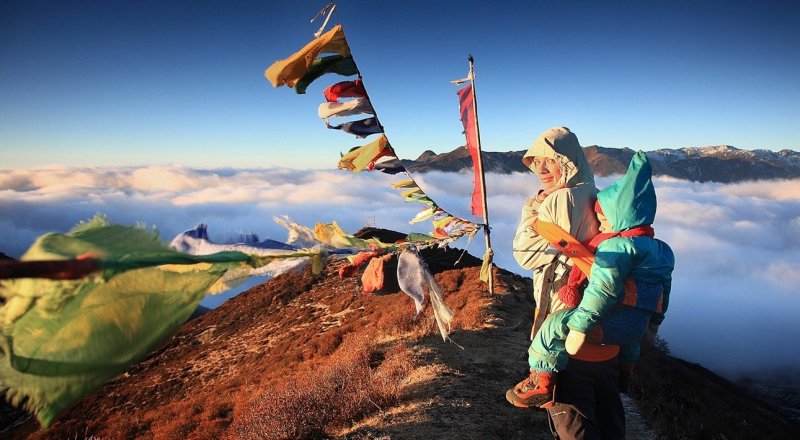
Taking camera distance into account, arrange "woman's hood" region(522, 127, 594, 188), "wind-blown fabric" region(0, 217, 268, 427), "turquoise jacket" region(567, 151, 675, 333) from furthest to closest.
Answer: "woman's hood" region(522, 127, 594, 188), "turquoise jacket" region(567, 151, 675, 333), "wind-blown fabric" region(0, 217, 268, 427)

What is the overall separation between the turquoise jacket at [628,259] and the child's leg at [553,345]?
0.10 meters

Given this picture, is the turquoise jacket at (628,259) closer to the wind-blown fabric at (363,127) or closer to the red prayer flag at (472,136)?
the wind-blown fabric at (363,127)

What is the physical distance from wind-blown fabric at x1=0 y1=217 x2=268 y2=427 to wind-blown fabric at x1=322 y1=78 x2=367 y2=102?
3238 mm

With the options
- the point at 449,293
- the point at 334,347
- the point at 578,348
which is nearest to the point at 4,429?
the point at 334,347

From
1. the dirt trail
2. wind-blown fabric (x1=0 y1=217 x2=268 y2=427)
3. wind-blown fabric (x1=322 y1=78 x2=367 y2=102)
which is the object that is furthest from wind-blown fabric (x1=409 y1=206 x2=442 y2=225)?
wind-blown fabric (x1=0 y1=217 x2=268 y2=427)

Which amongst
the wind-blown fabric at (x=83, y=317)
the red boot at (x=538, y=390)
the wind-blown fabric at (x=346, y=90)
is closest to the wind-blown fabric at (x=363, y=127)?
the wind-blown fabric at (x=346, y=90)

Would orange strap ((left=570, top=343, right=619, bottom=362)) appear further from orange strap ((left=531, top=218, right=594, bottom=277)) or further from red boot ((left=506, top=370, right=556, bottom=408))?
orange strap ((left=531, top=218, right=594, bottom=277))

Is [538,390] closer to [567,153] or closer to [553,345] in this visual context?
[553,345]

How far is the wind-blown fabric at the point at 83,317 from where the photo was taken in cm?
129

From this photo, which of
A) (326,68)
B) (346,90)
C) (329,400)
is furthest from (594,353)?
(329,400)

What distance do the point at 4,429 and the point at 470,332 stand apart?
57.3 feet

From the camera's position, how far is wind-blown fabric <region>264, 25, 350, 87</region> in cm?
319

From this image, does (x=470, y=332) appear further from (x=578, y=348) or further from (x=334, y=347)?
(x=578, y=348)

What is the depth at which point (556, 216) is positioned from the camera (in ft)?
9.59
